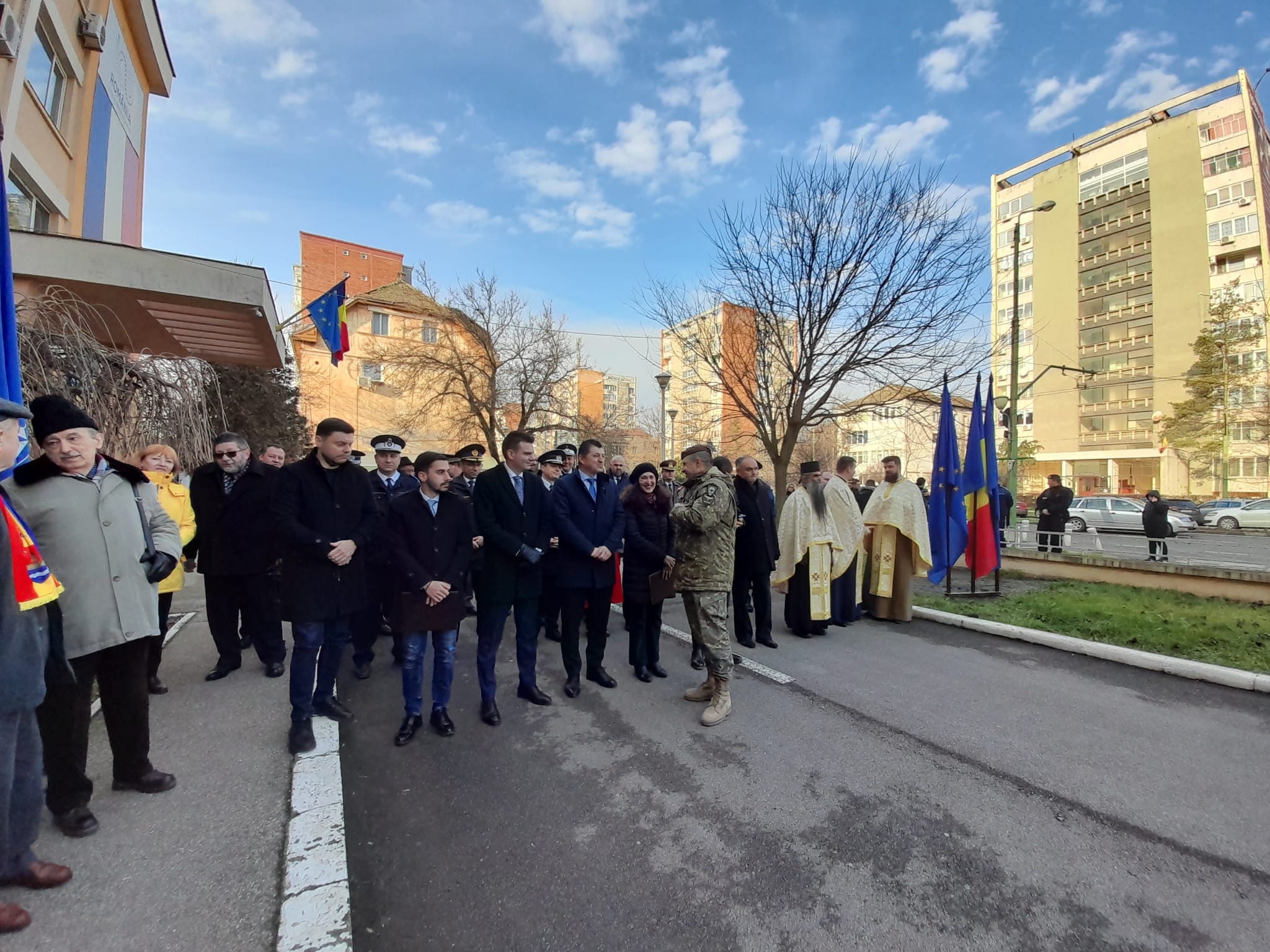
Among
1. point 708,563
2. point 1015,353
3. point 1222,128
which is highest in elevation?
point 1222,128

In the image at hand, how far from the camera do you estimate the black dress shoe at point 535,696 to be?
448cm

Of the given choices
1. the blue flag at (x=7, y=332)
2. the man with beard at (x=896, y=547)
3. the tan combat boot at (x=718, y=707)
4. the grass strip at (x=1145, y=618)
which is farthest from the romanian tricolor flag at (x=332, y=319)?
the grass strip at (x=1145, y=618)

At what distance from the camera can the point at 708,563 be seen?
4398mm

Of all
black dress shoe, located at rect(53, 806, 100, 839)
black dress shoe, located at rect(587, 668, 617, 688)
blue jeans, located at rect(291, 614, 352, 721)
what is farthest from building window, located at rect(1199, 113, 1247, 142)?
black dress shoe, located at rect(53, 806, 100, 839)

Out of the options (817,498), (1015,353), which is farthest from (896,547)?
(1015,353)

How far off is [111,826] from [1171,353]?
61.7 metres

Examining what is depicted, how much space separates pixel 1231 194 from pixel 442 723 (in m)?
64.3

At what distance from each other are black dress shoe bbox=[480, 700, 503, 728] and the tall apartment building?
4576 centimetres

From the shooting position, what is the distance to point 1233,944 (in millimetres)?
2123

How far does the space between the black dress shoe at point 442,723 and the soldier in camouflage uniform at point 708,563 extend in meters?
1.74

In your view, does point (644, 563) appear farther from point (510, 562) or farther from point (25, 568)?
point (25, 568)

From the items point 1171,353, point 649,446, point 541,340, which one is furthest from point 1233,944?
point 1171,353

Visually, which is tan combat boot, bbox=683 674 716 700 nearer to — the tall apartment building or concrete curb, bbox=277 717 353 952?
concrete curb, bbox=277 717 353 952

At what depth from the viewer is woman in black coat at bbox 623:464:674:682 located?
5090 mm
